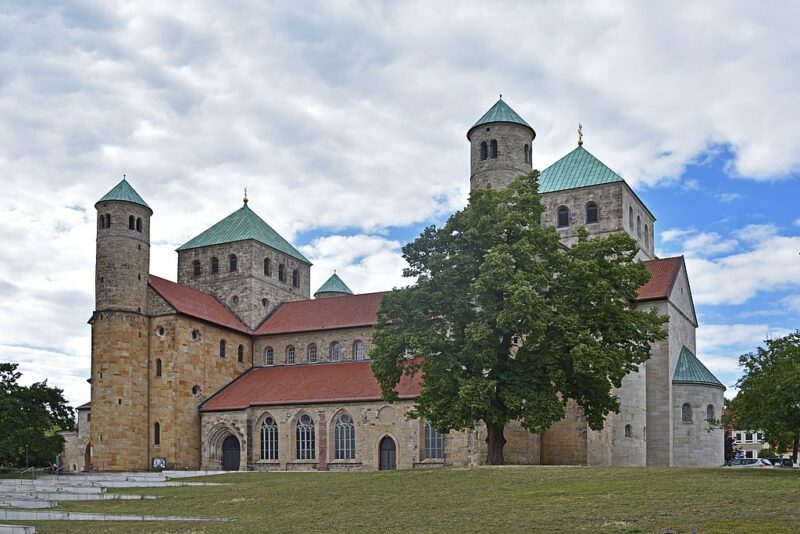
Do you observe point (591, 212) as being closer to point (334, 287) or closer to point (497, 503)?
point (334, 287)

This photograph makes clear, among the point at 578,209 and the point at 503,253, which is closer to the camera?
the point at 503,253

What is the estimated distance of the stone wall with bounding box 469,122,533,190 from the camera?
5862 cm

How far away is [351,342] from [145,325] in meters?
13.5

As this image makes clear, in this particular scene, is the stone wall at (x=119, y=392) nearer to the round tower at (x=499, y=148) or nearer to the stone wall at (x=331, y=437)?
the stone wall at (x=331, y=437)

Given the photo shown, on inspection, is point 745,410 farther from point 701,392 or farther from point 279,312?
point 279,312

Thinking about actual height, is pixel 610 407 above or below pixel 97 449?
above

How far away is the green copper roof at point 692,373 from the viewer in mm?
56250

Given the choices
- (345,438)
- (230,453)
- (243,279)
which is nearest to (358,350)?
(345,438)

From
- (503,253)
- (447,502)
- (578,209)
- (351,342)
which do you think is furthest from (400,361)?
(578,209)

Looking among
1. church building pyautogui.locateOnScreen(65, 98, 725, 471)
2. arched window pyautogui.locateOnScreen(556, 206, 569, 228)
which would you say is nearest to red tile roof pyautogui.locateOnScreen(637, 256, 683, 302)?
church building pyautogui.locateOnScreen(65, 98, 725, 471)

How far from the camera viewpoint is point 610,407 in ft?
136

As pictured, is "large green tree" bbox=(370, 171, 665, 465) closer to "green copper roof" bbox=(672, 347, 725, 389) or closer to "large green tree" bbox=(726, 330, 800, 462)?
"large green tree" bbox=(726, 330, 800, 462)

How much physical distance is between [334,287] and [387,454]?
37.4m

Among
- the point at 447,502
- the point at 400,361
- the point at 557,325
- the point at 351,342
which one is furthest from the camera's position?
the point at 351,342
